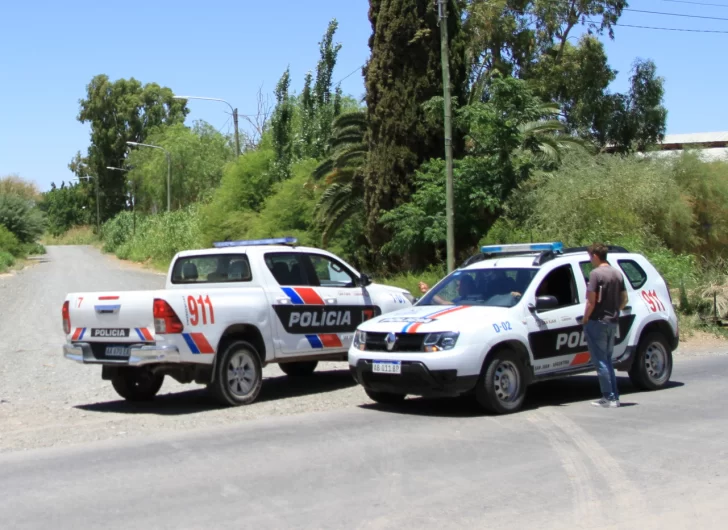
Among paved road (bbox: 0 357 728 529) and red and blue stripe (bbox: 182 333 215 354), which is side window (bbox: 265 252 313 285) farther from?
paved road (bbox: 0 357 728 529)

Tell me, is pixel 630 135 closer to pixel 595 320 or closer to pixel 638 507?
pixel 595 320

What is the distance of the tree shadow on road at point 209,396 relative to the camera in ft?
37.0

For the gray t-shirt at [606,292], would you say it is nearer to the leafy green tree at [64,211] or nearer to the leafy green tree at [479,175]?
the leafy green tree at [479,175]

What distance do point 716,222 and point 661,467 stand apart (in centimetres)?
2079

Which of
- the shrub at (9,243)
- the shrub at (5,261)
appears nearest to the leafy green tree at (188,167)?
the shrub at (9,243)

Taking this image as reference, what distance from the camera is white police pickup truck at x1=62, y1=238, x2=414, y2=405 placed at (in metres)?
10.4

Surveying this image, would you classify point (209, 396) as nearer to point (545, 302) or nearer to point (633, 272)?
point (545, 302)

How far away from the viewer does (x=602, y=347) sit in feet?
33.4

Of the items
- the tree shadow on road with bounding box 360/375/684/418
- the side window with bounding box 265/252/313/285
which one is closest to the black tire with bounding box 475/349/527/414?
the tree shadow on road with bounding box 360/375/684/418

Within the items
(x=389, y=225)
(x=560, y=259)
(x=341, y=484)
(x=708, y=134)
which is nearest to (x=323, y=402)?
(x=560, y=259)

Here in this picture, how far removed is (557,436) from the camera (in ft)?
29.2

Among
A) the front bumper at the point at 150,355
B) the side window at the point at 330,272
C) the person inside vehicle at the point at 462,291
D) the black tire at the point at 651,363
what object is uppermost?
the side window at the point at 330,272

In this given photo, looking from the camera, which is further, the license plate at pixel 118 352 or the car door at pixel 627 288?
the car door at pixel 627 288

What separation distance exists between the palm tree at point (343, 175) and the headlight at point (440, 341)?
19.4 m
